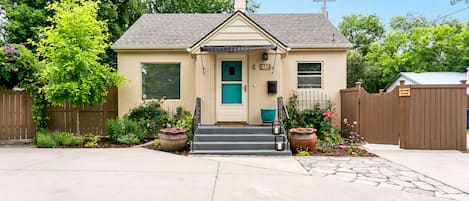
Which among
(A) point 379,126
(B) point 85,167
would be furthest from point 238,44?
(B) point 85,167

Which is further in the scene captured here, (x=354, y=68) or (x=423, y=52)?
(x=423, y=52)

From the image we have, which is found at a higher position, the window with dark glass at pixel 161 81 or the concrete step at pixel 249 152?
the window with dark glass at pixel 161 81

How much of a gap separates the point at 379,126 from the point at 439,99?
1.69 metres

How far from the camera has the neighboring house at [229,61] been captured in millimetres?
9422

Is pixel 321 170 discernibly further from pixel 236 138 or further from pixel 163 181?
pixel 163 181

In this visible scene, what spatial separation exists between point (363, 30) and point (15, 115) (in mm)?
30278

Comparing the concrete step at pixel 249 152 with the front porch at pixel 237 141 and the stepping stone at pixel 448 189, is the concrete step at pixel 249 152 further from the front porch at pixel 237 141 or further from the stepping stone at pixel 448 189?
the stepping stone at pixel 448 189

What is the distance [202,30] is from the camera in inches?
475

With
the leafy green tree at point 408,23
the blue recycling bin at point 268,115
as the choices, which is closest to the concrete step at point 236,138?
the blue recycling bin at point 268,115

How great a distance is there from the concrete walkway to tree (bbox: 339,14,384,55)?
24534 millimetres

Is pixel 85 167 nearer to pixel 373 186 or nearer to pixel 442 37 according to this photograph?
pixel 373 186

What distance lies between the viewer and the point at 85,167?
19.7ft

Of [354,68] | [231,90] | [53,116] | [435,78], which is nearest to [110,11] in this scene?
[53,116]

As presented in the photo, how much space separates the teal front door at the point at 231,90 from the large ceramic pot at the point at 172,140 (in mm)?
1834
